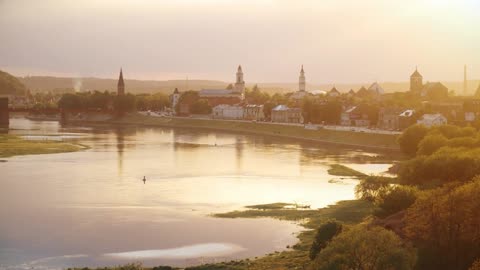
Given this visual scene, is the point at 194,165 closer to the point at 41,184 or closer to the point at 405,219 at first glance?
the point at 41,184

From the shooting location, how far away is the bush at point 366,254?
704 inches

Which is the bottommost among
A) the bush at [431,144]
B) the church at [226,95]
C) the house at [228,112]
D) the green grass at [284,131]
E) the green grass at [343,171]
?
the green grass at [343,171]

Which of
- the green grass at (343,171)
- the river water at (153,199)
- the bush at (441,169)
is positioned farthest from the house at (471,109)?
the bush at (441,169)

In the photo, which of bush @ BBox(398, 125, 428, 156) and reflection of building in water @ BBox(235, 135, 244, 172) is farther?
bush @ BBox(398, 125, 428, 156)

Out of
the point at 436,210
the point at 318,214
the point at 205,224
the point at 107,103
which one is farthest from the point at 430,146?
the point at 107,103

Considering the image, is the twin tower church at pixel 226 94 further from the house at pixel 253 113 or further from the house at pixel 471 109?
the house at pixel 471 109

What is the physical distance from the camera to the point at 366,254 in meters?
18.1

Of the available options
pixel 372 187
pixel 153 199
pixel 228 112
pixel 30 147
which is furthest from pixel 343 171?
pixel 228 112

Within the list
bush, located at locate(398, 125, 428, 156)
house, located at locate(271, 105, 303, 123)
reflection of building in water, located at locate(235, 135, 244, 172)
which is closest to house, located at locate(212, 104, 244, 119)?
house, located at locate(271, 105, 303, 123)

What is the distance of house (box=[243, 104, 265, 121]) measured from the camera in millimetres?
113450

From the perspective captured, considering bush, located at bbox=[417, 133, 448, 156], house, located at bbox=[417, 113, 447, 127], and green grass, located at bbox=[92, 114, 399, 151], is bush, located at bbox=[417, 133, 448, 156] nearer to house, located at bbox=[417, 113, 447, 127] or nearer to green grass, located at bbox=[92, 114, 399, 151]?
green grass, located at bbox=[92, 114, 399, 151]

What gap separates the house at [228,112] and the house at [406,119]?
138 feet

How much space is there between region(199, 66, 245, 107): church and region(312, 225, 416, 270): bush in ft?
370

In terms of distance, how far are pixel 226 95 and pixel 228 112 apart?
2549cm
